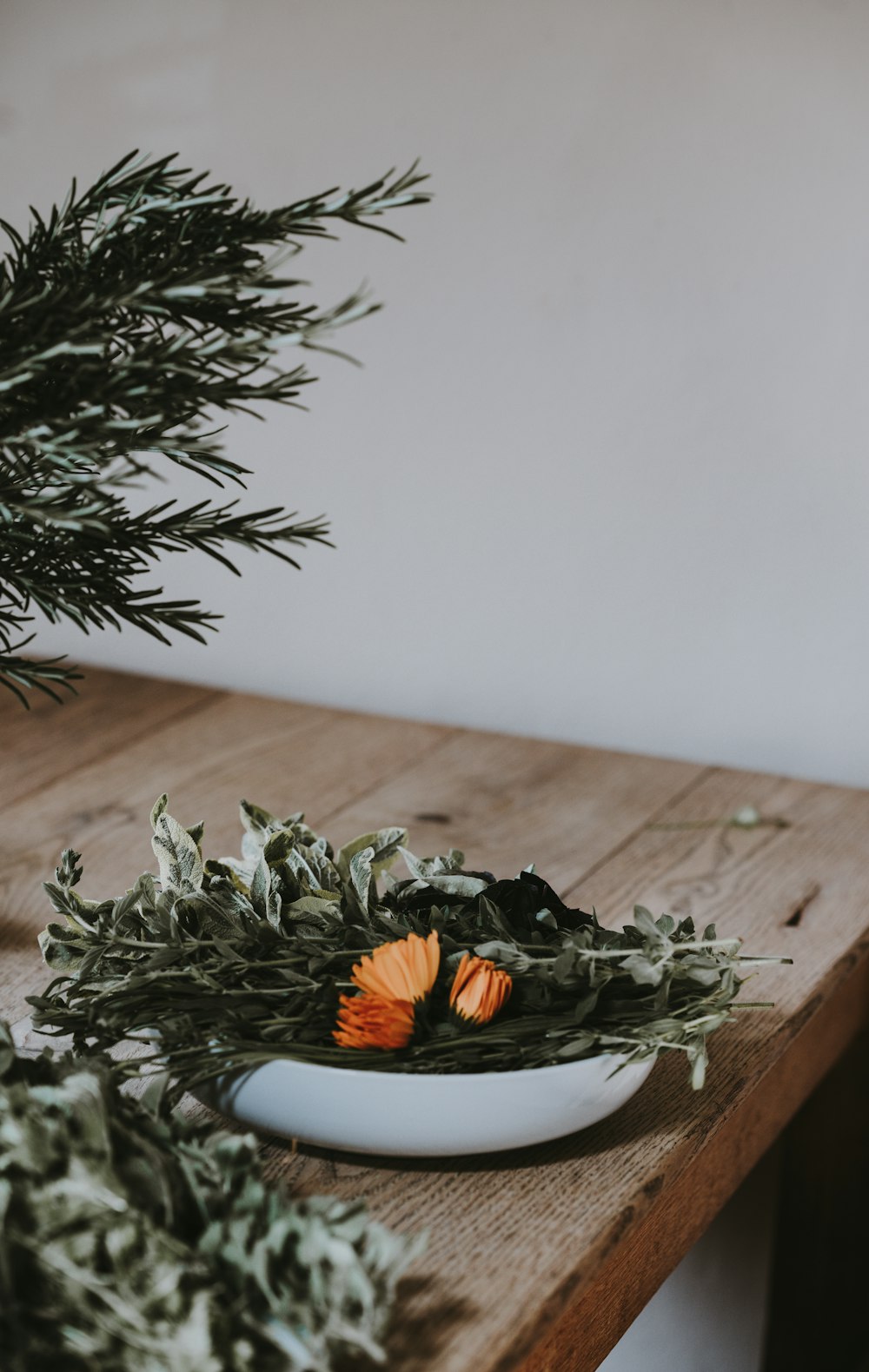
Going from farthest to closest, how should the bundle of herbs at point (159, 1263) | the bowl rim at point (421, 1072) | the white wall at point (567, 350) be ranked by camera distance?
1. the white wall at point (567, 350)
2. the bowl rim at point (421, 1072)
3. the bundle of herbs at point (159, 1263)

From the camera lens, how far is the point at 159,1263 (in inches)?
17.0

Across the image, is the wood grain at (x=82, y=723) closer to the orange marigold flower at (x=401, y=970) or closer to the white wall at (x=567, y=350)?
the white wall at (x=567, y=350)

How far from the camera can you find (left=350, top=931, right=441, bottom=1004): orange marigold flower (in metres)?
0.56

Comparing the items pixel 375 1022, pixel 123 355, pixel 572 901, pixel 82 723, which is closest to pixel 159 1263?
pixel 375 1022

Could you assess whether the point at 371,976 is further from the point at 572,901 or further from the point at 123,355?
the point at 572,901

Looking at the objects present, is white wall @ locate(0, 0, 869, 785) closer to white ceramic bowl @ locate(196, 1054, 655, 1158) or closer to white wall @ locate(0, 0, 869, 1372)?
white wall @ locate(0, 0, 869, 1372)

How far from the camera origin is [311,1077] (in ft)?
1.83

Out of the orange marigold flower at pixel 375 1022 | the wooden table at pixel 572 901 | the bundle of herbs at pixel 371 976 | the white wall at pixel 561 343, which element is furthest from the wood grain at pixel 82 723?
the orange marigold flower at pixel 375 1022

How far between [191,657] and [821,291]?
2.80 ft

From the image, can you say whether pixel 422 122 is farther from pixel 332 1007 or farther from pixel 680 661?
pixel 332 1007

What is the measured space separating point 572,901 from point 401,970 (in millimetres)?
432

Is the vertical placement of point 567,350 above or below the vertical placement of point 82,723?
above

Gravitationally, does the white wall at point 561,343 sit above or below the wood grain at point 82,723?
above

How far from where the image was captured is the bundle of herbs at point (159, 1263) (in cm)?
42
